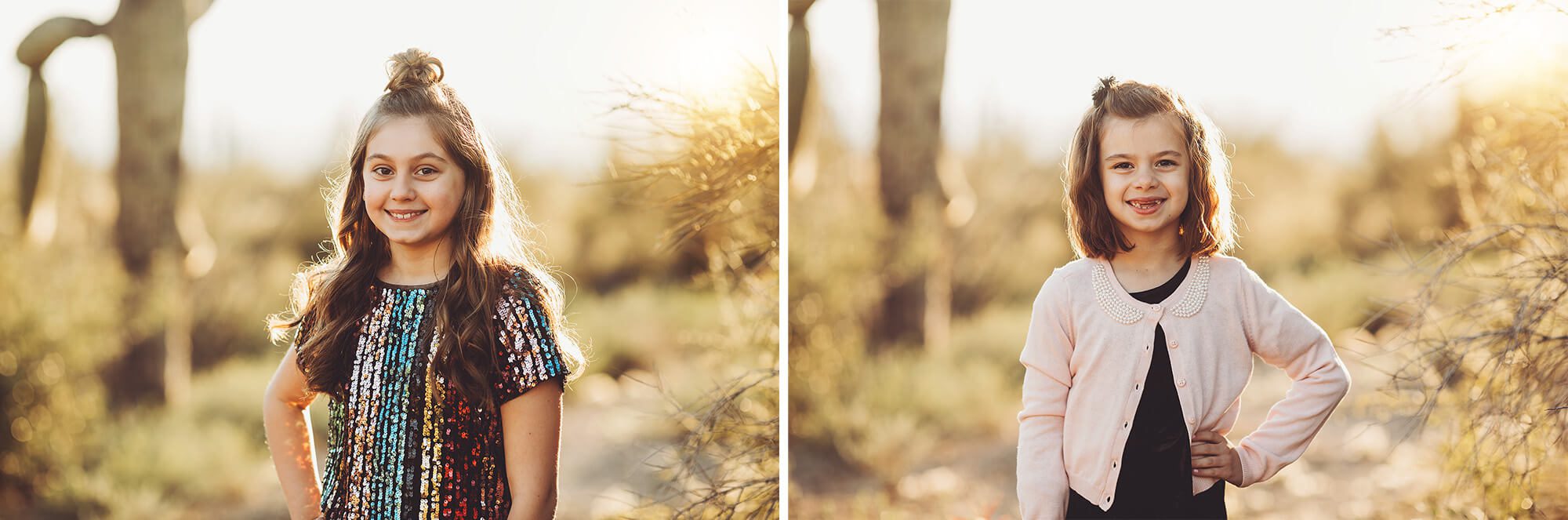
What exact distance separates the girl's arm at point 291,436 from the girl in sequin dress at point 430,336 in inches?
1.5

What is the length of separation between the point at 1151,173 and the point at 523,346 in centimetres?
115

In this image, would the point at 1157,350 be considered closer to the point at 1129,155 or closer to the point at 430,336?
the point at 1129,155

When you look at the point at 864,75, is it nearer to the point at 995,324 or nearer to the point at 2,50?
the point at 995,324

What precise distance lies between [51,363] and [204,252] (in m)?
0.47

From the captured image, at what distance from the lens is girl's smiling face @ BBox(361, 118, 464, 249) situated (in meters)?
1.94

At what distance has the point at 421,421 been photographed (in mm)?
1896

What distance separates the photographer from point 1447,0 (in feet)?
8.64

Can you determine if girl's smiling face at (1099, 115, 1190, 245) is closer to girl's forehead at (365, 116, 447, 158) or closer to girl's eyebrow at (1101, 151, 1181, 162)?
girl's eyebrow at (1101, 151, 1181, 162)

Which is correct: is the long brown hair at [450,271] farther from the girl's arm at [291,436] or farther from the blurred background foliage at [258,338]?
the blurred background foliage at [258,338]

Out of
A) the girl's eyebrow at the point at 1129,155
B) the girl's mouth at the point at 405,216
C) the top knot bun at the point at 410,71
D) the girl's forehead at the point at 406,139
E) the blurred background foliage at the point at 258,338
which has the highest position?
the top knot bun at the point at 410,71

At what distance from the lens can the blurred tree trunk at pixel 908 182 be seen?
133 inches

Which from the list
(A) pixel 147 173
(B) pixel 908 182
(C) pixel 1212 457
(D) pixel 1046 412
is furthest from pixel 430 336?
(B) pixel 908 182

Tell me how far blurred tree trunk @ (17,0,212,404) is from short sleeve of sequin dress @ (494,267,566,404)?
1.63 metres

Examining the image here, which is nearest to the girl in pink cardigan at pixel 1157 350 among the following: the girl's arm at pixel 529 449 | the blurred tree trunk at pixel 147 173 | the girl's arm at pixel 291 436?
Answer: the girl's arm at pixel 529 449
